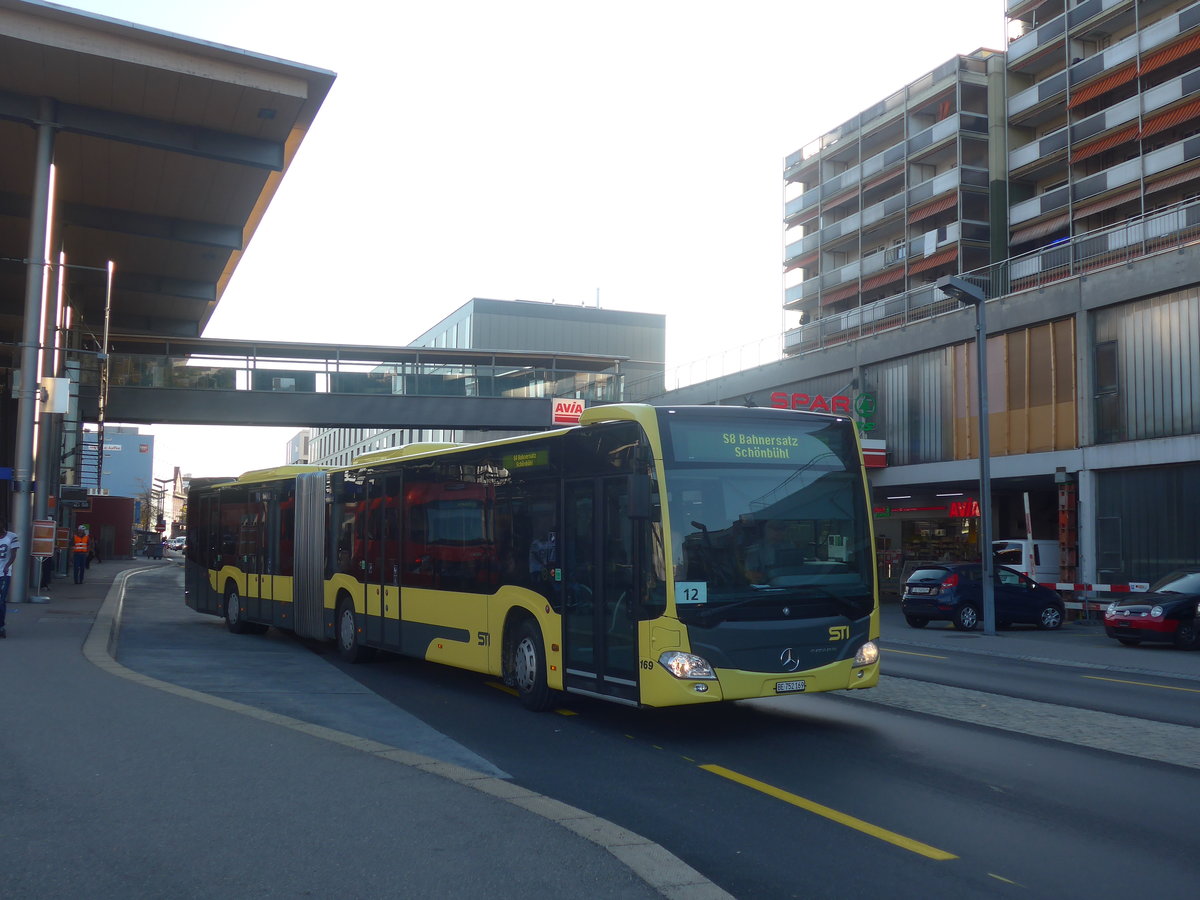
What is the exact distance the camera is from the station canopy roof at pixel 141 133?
22062 mm

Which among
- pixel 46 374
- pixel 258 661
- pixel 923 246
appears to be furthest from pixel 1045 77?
pixel 258 661

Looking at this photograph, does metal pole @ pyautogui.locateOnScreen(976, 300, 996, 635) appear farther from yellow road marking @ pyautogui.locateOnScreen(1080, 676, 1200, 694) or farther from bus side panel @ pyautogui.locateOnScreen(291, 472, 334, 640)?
bus side panel @ pyautogui.locateOnScreen(291, 472, 334, 640)

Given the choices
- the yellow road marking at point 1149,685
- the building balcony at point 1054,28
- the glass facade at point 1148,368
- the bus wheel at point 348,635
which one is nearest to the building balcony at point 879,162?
the building balcony at point 1054,28

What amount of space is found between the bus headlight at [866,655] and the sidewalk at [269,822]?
3.76 metres

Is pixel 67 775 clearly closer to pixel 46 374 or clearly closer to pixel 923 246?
pixel 46 374

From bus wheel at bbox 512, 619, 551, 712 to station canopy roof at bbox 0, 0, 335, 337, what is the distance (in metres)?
15.9

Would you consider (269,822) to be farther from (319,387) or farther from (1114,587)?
(319,387)

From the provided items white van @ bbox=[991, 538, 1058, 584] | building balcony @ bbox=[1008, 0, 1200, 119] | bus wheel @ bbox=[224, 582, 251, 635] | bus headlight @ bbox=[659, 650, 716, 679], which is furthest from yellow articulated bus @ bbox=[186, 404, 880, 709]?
building balcony @ bbox=[1008, 0, 1200, 119]

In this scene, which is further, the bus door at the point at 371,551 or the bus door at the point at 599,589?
the bus door at the point at 371,551

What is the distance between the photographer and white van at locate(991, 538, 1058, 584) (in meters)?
30.8

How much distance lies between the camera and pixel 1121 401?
94.7ft

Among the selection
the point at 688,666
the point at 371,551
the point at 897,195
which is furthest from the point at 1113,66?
the point at 688,666

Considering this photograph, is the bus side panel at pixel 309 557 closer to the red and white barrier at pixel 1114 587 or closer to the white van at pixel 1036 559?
the red and white barrier at pixel 1114 587

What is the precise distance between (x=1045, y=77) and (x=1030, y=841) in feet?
167
